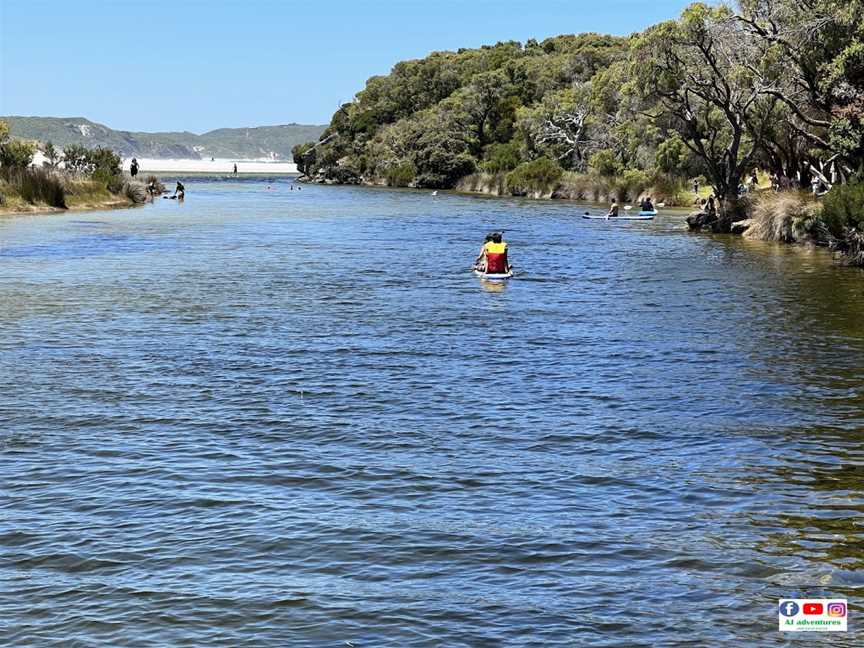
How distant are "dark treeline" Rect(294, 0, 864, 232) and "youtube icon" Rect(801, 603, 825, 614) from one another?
34.0 metres

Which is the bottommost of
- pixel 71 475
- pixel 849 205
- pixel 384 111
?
pixel 71 475

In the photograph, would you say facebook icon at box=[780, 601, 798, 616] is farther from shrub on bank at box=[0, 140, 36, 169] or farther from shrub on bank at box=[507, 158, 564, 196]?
shrub on bank at box=[507, 158, 564, 196]

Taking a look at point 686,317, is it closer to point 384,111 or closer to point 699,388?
Answer: point 699,388

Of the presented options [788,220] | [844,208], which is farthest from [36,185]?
[844,208]

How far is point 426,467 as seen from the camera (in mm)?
13719

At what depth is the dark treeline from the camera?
44.0 m

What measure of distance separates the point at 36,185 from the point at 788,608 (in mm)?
64051

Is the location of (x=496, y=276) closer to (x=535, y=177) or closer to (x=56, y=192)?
(x=56, y=192)

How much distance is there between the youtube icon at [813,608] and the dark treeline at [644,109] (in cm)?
3403

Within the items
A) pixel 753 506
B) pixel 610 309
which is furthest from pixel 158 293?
pixel 753 506

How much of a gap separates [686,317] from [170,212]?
177 ft

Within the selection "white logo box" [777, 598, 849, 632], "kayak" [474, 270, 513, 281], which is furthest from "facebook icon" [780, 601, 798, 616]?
"kayak" [474, 270, 513, 281]

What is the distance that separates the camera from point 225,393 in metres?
18.1

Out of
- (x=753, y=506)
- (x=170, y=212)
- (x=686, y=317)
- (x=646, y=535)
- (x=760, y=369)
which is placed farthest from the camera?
(x=170, y=212)
